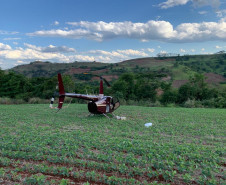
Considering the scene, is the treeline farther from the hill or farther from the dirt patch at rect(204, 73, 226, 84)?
the dirt patch at rect(204, 73, 226, 84)

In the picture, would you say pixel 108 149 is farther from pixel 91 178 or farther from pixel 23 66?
pixel 23 66

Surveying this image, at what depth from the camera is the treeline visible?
42438mm

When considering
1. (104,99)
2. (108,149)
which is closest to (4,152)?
(108,149)

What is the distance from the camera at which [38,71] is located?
109688 millimetres

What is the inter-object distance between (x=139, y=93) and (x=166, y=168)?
42665 millimetres

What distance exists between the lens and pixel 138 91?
49844 mm

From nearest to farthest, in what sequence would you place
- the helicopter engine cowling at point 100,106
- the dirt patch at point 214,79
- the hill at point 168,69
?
the helicopter engine cowling at point 100,106 < the dirt patch at point 214,79 < the hill at point 168,69

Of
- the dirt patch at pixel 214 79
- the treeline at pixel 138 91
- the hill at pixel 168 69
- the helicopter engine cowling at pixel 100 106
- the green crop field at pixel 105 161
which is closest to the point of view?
the green crop field at pixel 105 161

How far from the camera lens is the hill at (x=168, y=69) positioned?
244 feet

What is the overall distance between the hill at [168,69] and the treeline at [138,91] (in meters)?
9.22

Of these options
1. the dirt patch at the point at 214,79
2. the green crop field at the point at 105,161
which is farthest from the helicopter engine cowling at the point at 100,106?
the dirt patch at the point at 214,79

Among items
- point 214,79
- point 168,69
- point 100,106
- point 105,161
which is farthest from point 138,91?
point 105,161

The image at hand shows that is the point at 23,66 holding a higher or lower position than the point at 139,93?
higher

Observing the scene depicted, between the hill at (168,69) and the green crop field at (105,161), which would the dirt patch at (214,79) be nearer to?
the hill at (168,69)
